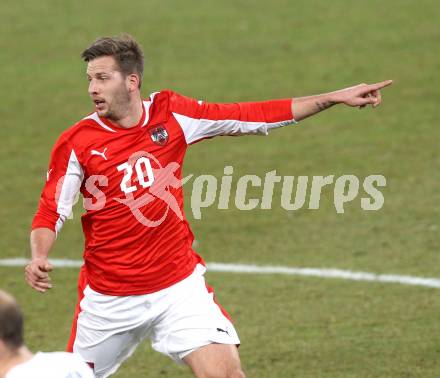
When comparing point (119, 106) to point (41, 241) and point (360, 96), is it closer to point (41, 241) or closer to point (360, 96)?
point (41, 241)

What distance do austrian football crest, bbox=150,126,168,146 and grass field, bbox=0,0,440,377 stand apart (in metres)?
2.32

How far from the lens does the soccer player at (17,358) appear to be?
5840mm

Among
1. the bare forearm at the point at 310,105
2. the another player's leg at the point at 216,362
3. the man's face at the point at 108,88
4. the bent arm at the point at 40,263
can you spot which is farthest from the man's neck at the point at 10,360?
the bare forearm at the point at 310,105

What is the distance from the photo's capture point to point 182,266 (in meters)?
8.57

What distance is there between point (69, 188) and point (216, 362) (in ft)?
4.75

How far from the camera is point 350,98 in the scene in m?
8.52

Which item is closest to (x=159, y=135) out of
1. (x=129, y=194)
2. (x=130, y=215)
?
(x=129, y=194)

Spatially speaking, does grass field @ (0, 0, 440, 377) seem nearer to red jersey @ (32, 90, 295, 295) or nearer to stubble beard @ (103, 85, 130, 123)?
red jersey @ (32, 90, 295, 295)

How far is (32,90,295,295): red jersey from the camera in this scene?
Answer: 27.4 feet

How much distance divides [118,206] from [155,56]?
12492mm

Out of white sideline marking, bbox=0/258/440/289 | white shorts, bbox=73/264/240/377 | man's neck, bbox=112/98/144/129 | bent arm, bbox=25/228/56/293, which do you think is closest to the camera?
bent arm, bbox=25/228/56/293

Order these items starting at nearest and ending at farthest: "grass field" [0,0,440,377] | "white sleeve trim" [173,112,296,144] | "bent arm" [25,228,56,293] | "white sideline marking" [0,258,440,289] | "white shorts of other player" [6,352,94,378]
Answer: "white shorts of other player" [6,352,94,378] → "bent arm" [25,228,56,293] → "white sleeve trim" [173,112,296,144] → "grass field" [0,0,440,377] → "white sideline marking" [0,258,440,289]

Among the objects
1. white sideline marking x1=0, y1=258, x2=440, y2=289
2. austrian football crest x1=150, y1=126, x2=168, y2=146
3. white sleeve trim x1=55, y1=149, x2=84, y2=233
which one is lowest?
white sideline marking x1=0, y1=258, x2=440, y2=289

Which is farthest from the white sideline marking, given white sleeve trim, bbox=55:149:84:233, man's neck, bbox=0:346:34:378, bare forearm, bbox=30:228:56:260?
man's neck, bbox=0:346:34:378
